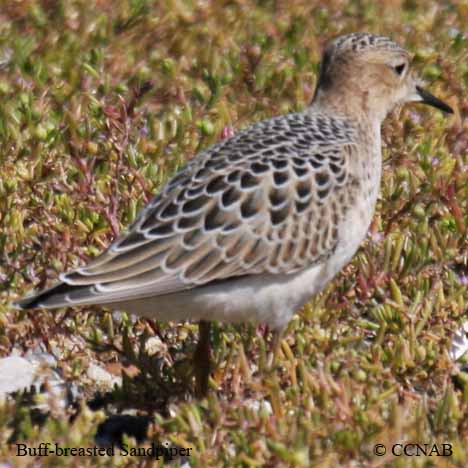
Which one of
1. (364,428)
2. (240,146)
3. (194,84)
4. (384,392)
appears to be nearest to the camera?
(364,428)

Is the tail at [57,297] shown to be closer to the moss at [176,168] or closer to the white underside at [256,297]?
the white underside at [256,297]

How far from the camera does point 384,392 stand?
5613 mm

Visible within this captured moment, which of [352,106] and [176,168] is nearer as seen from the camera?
[352,106]

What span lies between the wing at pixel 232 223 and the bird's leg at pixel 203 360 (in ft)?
1.34

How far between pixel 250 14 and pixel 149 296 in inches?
173

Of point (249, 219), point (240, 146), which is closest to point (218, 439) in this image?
point (249, 219)

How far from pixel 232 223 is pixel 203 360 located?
25.3 inches

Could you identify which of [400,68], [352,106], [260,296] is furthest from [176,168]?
[260,296]

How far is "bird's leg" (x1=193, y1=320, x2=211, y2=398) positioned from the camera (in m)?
5.95

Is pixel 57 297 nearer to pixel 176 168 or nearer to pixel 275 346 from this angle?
pixel 275 346

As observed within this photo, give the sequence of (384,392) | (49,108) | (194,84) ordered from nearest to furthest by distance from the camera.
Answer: (384,392)
(49,108)
(194,84)

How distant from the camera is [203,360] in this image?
5945mm

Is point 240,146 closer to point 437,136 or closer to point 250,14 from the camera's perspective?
point 437,136

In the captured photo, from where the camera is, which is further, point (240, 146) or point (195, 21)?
point (195, 21)
